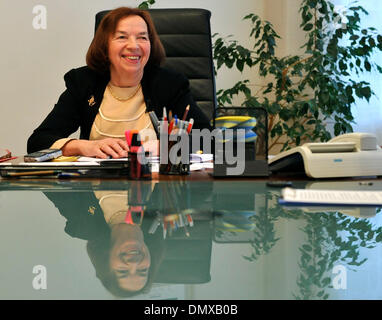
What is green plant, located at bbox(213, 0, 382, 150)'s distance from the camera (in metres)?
3.26

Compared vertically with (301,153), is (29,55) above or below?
above

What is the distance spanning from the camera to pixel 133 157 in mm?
1272

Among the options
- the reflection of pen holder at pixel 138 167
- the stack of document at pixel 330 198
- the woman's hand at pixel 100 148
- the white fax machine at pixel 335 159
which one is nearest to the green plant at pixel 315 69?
the woman's hand at pixel 100 148

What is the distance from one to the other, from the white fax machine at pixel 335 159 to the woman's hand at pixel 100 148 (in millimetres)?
544

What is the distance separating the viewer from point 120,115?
229cm

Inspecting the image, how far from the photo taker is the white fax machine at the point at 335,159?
1245 millimetres

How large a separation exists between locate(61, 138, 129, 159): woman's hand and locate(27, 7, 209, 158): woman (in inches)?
14.6

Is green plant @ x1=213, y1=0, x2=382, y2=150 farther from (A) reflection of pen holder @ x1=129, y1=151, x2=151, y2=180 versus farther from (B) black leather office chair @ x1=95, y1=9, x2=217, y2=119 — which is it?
(A) reflection of pen holder @ x1=129, y1=151, x2=151, y2=180

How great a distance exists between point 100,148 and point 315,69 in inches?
81.2

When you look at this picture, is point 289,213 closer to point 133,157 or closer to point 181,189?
point 181,189

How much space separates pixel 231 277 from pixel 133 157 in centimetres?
78

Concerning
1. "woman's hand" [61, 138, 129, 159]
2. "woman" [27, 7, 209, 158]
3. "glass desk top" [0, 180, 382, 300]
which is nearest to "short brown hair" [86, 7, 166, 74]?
"woman" [27, 7, 209, 158]
